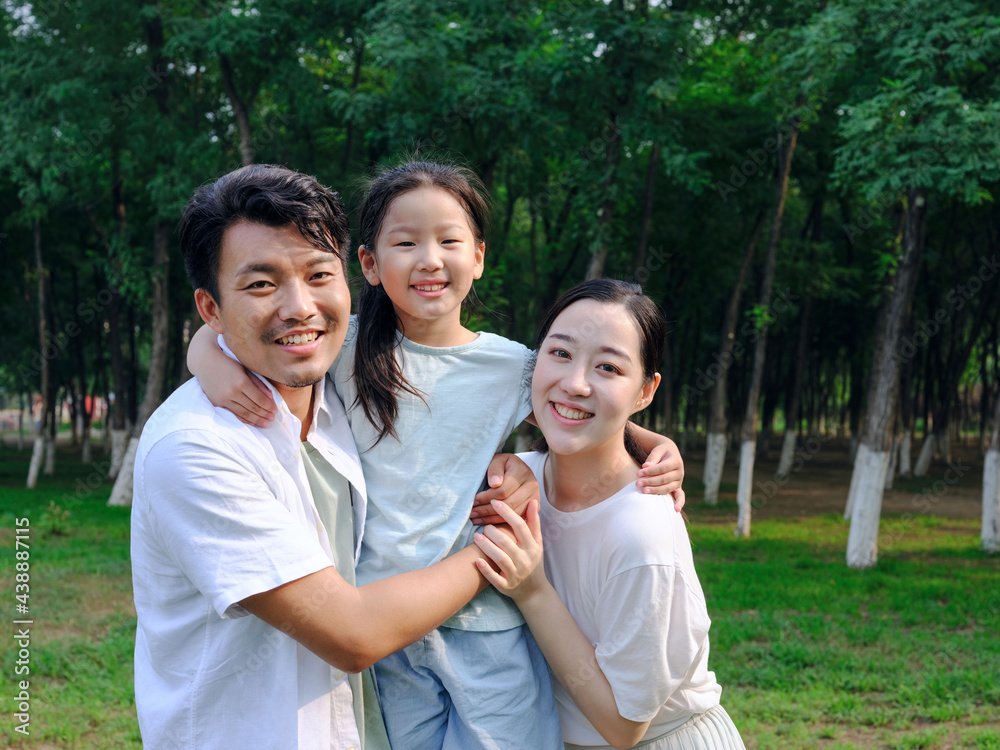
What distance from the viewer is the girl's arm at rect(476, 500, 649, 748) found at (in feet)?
7.06

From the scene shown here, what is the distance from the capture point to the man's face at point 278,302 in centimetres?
191

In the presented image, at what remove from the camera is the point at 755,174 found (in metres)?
16.9

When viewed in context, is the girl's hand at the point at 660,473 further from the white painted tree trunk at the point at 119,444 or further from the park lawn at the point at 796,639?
the white painted tree trunk at the point at 119,444

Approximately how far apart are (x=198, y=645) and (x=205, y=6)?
15645 mm

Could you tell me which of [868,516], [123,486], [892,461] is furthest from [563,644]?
[892,461]

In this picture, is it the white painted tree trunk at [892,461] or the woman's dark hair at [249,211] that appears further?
the white painted tree trunk at [892,461]

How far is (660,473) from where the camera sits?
2.37m

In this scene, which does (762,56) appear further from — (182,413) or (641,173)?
(182,413)

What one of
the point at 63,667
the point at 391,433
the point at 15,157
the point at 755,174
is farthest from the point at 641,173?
the point at 391,433

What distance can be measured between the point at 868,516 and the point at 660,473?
Result: 10.7 m

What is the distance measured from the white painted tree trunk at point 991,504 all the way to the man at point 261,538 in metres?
12.4

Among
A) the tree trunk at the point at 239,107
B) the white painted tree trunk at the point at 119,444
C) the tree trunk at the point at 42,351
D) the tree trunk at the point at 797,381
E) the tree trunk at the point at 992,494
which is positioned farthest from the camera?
the tree trunk at the point at 797,381

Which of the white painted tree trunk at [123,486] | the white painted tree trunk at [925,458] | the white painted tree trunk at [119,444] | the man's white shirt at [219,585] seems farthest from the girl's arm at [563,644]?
the white painted tree trunk at [925,458]

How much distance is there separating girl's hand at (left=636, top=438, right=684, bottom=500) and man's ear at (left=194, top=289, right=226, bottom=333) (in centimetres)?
121
